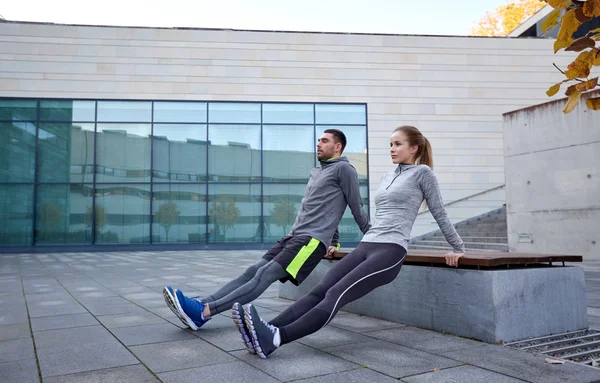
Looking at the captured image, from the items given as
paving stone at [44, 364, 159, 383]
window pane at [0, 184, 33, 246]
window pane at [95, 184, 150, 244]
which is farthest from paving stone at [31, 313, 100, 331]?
window pane at [0, 184, 33, 246]

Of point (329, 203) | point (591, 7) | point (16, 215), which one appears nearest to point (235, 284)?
point (329, 203)

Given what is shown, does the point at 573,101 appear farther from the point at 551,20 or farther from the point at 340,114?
the point at 340,114

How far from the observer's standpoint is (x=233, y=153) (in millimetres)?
19984

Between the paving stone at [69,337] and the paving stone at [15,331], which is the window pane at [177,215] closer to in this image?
the paving stone at [15,331]

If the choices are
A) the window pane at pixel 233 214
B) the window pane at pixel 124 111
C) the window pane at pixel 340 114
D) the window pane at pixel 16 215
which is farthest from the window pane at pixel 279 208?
the window pane at pixel 16 215

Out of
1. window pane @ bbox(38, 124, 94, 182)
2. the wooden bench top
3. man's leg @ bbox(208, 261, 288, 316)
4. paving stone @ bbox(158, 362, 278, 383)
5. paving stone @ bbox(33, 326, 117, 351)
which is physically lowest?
paving stone @ bbox(33, 326, 117, 351)

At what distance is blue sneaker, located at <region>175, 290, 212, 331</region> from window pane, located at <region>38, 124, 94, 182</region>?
16.6m

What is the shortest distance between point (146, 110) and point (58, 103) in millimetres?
3324

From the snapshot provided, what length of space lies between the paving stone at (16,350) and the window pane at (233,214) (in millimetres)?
15397

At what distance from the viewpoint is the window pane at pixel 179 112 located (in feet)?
64.4

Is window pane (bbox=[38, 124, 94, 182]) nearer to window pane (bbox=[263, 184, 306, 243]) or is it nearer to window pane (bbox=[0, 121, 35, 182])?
window pane (bbox=[0, 121, 35, 182])

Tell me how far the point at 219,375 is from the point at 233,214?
16719 mm

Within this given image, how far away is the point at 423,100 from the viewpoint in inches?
809

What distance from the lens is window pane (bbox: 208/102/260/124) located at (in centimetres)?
1991
